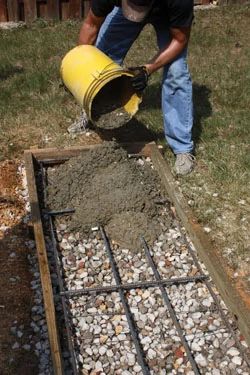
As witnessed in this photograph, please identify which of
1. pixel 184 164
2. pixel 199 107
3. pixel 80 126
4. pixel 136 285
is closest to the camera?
pixel 136 285

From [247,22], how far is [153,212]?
5147 mm

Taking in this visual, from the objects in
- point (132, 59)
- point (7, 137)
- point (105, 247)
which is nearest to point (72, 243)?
point (105, 247)

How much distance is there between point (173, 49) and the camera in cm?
427

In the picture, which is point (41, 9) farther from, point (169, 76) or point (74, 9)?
point (169, 76)

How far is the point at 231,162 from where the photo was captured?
4.89 metres

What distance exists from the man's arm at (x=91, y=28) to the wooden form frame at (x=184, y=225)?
0.89 meters

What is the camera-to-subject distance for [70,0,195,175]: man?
4.05 m

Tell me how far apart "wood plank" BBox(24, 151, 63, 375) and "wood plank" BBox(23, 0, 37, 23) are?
13.5 ft

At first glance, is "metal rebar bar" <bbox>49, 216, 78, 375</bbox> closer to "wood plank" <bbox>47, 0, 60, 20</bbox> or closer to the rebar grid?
the rebar grid

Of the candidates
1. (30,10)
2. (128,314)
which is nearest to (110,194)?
(128,314)

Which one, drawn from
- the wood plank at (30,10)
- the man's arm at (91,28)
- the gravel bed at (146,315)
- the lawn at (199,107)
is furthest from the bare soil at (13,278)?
the wood plank at (30,10)

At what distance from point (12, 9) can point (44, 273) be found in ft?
18.3

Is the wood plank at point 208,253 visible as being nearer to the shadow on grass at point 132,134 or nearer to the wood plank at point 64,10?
the shadow on grass at point 132,134

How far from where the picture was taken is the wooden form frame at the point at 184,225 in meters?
3.23
